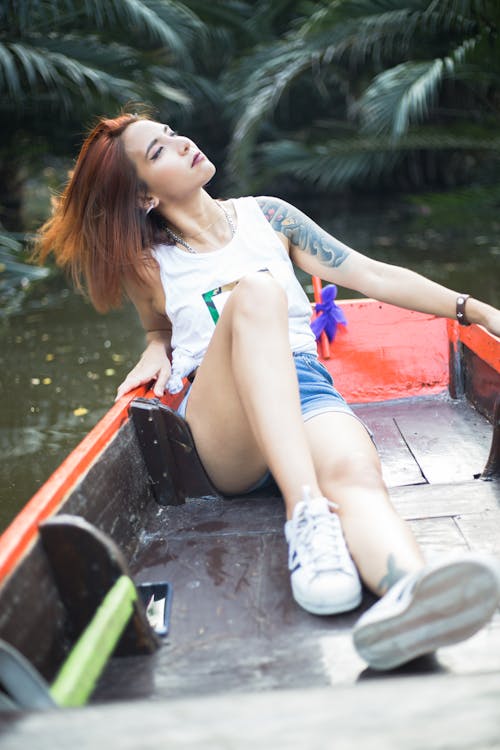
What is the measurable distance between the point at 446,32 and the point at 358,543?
279 inches

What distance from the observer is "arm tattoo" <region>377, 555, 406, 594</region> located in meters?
1.46

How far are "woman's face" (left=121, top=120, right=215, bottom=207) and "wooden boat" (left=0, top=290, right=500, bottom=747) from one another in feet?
1.75

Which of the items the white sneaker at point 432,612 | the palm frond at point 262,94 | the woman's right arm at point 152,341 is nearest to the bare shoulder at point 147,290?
the woman's right arm at point 152,341

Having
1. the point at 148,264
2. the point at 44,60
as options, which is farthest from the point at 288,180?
the point at 148,264

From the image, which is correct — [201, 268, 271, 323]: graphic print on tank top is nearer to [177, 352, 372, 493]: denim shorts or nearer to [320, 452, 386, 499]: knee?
[177, 352, 372, 493]: denim shorts

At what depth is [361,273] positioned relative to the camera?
2248 millimetres

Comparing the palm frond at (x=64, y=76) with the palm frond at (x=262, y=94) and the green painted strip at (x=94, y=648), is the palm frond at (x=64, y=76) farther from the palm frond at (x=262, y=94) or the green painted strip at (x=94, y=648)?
the green painted strip at (x=94, y=648)

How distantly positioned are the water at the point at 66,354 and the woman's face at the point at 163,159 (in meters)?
1.54

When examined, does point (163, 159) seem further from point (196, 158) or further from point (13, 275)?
point (13, 275)

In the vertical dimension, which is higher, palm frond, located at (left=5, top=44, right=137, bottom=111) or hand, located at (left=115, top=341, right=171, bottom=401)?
palm frond, located at (left=5, top=44, right=137, bottom=111)

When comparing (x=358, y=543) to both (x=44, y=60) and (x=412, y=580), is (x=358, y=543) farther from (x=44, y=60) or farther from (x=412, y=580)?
(x=44, y=60)

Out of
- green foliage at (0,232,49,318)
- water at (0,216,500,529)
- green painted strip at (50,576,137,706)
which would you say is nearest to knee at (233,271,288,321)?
green painted strip at (50,576,137,706)

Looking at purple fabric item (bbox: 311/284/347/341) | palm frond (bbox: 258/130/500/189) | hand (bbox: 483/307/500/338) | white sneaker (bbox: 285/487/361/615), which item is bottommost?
palm frond (bbox: 258/130/500/189)

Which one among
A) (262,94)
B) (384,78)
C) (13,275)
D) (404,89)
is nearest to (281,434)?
(404,89)
